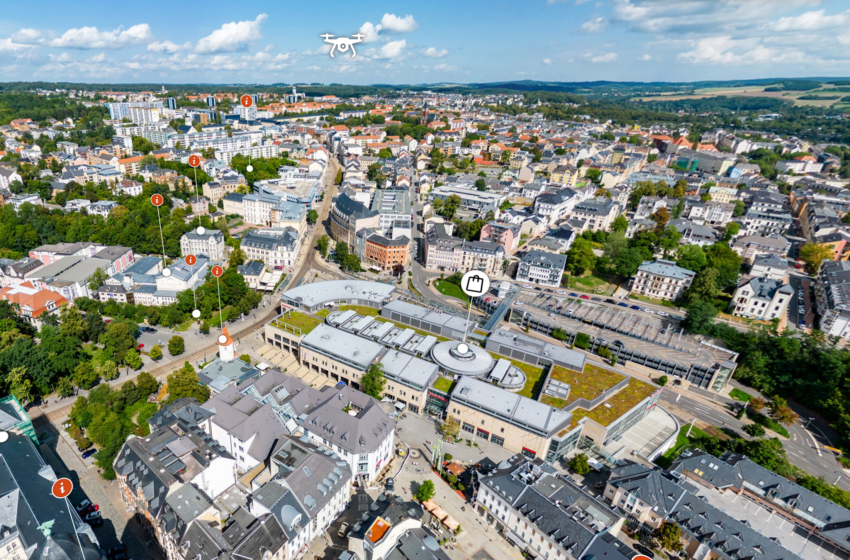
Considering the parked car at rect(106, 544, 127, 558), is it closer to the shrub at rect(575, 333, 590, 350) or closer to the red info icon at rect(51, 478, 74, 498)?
the red info icon at rect(51, 478, 74, 498)

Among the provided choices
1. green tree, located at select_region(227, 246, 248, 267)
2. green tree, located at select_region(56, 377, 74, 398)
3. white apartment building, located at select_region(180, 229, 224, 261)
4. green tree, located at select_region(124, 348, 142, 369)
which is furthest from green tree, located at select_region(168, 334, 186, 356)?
white apartment building, located at select_region(180, 229, 224, 261)

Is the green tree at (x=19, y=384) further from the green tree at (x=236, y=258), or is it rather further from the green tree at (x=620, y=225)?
the green tree at (x=620, y=225)

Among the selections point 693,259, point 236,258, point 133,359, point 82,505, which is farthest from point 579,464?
point 236,258

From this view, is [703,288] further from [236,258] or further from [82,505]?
[82,505]

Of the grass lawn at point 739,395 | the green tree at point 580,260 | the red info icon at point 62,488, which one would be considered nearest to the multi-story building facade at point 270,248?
the red info icon at point 62,488

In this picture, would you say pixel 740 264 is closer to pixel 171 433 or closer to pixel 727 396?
Answer: pixel 727 396
